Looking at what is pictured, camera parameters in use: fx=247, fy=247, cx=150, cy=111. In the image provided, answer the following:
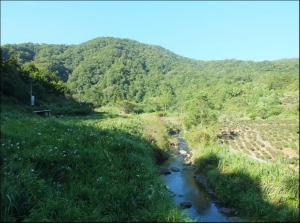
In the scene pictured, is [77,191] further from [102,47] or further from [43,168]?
[102,47]

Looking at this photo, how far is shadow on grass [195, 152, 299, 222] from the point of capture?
21.4ft

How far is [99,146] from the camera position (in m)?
11.4

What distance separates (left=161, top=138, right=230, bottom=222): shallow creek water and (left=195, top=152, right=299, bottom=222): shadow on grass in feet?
2.09

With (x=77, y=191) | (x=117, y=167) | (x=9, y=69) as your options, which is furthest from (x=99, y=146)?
(x=9, y=69)

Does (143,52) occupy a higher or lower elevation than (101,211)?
higher

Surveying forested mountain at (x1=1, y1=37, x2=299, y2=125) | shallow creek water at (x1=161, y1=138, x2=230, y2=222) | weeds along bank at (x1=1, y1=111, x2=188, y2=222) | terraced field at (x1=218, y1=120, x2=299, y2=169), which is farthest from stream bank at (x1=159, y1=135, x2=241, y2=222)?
forested mountain at (x1=1, y1=37, x2=299, y2=125)

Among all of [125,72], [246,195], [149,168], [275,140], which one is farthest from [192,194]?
[125,72]

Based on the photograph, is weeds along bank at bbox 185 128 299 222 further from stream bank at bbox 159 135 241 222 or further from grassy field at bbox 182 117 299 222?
stream bank at bbox 159 135 241 222

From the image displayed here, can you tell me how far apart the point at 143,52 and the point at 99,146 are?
12003 centimetres

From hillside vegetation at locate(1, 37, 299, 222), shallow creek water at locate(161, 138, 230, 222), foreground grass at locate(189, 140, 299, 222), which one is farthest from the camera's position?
shallow creek water at locate(161, 138, 230, 222)

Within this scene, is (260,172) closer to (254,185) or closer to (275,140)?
(254,185)

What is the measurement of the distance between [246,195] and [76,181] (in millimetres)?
5988

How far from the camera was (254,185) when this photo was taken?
9.08 metres

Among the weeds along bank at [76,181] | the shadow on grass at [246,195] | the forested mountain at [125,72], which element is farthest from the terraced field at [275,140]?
the forested mountain at [125,72]
